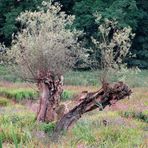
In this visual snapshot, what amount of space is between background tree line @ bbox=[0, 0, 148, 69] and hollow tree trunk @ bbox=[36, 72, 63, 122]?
2798 centimetres

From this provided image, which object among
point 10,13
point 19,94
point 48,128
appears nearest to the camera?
point 48,128

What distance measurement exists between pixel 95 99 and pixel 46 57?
589cm

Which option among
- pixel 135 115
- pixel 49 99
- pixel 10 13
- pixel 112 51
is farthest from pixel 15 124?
pixel 10 13

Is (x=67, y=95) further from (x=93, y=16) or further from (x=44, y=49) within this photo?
(x=93, y=16)

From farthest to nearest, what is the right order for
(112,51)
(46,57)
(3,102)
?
1. (3,102)
2. (112,51)
3. (46,57)

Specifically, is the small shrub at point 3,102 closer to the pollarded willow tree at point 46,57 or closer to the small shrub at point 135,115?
the pollarded willow tree at point 46,57

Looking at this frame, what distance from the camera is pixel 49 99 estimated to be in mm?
14586

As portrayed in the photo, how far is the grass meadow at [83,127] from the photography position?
9719 mm

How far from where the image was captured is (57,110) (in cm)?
1419

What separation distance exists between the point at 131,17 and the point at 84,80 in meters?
16.8

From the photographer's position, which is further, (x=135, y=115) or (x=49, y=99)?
(x=135, y=115)

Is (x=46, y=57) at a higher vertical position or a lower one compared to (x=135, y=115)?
higher

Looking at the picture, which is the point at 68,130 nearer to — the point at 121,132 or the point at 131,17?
the point at 121,132

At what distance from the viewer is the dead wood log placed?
12375 millimetres
